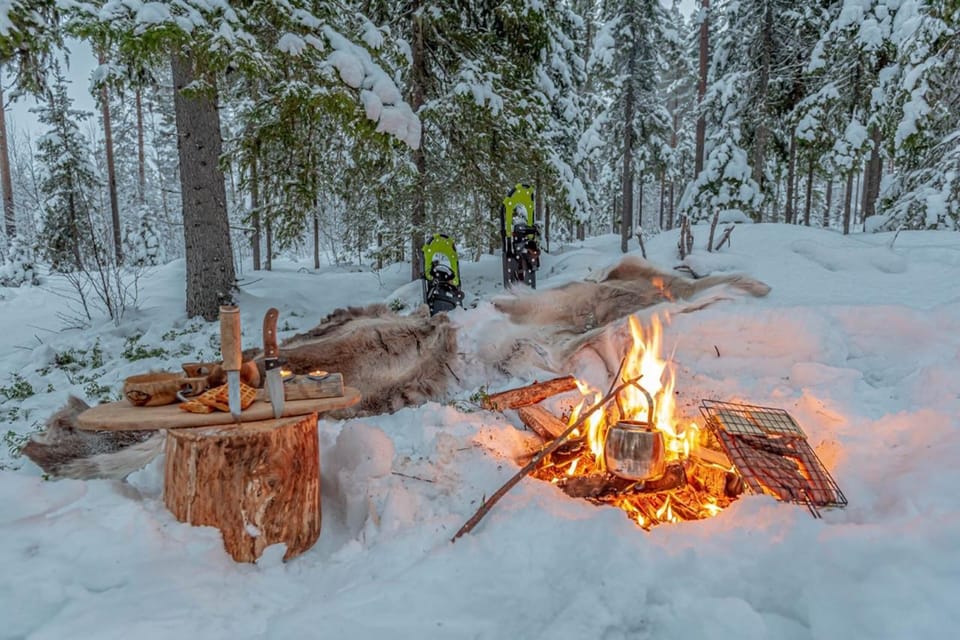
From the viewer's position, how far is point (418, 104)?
9188 millimetres

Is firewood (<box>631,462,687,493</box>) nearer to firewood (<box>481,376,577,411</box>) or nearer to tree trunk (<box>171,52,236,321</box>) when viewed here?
firewood (<box>481,376,577,411</box>)

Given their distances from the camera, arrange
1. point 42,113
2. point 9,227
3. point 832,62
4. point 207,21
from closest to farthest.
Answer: point 207,21 → point 832,62 → point 9,227 → point 42,113

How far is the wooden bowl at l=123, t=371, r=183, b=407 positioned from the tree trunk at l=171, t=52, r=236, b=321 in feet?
16.4

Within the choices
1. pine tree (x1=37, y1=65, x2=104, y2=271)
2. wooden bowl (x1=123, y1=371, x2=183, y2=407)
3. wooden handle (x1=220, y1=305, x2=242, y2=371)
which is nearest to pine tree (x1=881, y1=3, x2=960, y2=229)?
wooden handle (x1=220, y1=305, x2=242, y2=371)

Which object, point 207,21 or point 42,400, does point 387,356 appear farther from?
point 42,400

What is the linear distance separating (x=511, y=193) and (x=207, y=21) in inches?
201

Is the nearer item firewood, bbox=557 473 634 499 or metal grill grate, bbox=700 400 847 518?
metal grill grate, bbox=700 400 847 518

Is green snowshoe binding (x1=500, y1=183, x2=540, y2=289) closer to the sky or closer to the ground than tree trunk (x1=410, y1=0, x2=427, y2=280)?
closer to the ground

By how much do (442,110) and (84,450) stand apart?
7.04 metres

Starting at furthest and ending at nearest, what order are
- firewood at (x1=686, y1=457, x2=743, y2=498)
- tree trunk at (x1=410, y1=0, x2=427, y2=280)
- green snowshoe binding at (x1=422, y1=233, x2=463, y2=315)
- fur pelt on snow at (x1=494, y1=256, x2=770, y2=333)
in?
1. tree trunk at (x1=410, y1=0, x2=427, y2=280)
2. green snowshoe binding at (x1=422, y1=233, x2=463, y2=315)
3. fur pelt on snow at (x1=494, y1=256, x2=770, y2=333)
4. firewood at (x1=686, y1=457, x2=743, y2=498)

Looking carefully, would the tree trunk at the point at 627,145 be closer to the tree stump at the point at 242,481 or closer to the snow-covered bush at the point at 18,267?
the tree stump at the point at 242,481

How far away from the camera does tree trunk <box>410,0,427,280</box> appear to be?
8805 mm

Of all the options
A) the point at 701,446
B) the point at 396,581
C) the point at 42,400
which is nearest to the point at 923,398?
the point at 701,446

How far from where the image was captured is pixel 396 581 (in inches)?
84.5
